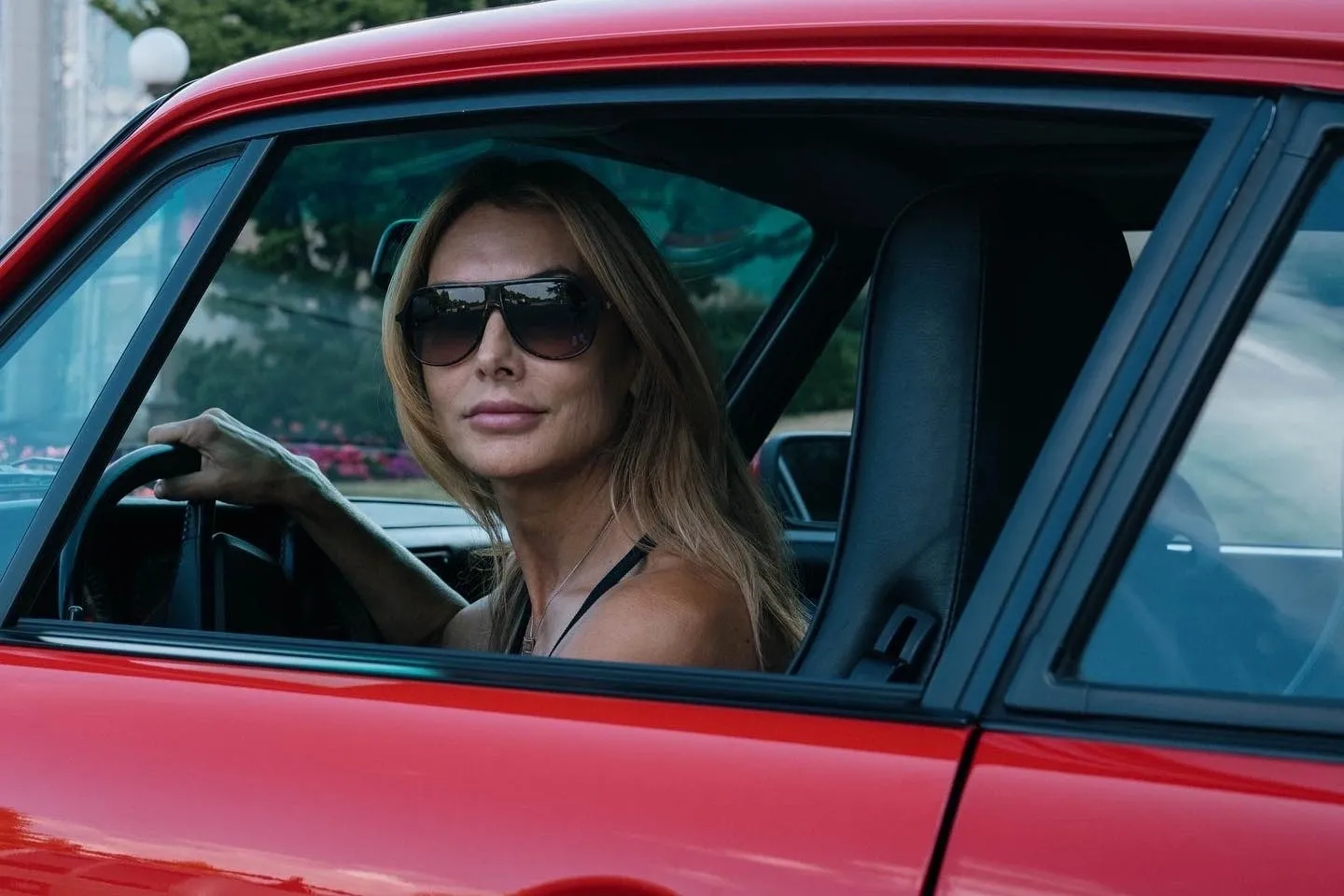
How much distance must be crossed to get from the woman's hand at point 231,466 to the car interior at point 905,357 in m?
0.05

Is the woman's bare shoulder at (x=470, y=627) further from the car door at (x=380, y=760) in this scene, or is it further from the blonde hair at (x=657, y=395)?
the car door at (x=380, y=760)

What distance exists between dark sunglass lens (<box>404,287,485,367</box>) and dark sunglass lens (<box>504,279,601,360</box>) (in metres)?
0.05

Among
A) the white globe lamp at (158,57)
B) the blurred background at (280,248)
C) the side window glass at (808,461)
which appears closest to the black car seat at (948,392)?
the blurred background at (280,248)

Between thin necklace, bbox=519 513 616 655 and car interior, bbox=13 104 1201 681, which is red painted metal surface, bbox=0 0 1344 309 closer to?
car interior, bbox=13 104 1201 681

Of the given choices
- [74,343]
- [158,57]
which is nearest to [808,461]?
[74,343]

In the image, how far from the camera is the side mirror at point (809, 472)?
3754mm

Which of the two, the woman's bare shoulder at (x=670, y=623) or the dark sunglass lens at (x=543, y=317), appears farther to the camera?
the dark sunglass lens at (x=543, y=317)

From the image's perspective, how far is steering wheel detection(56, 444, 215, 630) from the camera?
2191mm

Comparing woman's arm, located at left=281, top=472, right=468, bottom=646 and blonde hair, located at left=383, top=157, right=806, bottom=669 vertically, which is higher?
blonde hair, located at left=383, top=157, right=806, bottom=669

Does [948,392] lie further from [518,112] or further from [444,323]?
[444,323]

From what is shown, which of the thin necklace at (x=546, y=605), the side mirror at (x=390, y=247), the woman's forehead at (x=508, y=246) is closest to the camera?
the woman's forehead at (x=508, y=246)

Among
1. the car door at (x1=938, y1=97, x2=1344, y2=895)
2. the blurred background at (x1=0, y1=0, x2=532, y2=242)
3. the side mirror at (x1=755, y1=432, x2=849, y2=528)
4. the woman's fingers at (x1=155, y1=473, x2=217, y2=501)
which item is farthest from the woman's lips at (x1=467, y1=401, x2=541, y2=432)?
the blurred background at (x1=0, y1=0, x2=532, y2=242)

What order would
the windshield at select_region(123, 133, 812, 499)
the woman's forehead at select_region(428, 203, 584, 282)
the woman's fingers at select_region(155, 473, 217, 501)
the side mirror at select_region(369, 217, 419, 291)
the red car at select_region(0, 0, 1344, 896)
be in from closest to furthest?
the red car at select_region(0, 0, 1344, 896) → the woman's forehead at select_region(428, 203, 584, 282) → the woman's fingers at select_region(155, 473, 217, 501) → the side mirror at select_region(369, 217, 419, 291) → the windshield at select_region(123, 133, 812, 499)

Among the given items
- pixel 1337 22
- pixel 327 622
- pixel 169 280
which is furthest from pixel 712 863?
pixel 327 622
